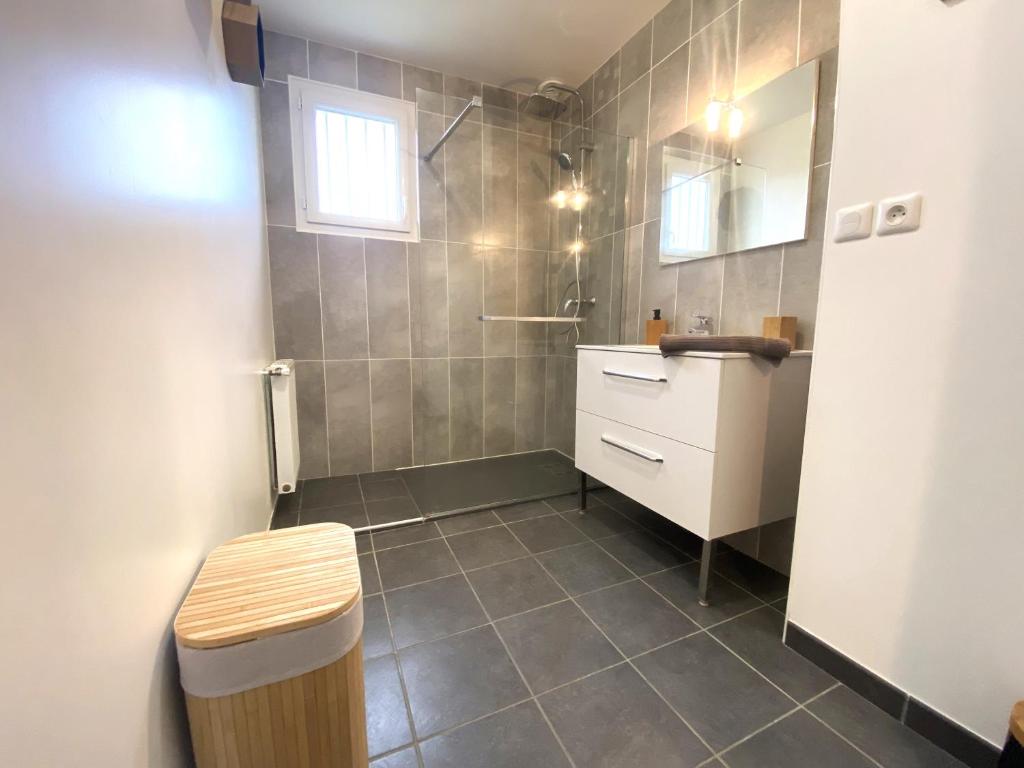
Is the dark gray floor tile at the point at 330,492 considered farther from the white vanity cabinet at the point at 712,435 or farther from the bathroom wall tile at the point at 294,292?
the white vanity cabinet at the point at 712,435

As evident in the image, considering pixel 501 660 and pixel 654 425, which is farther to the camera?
pixel 654 425

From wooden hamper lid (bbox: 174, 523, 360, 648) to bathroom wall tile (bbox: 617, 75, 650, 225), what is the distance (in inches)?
81.5

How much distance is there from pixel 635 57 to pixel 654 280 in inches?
46.7

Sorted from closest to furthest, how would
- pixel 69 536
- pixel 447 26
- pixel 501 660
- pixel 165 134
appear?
pixel 69 536, pixel 165 134, pixel 501 660, pixel 447 26

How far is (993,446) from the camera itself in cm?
79

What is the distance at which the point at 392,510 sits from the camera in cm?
204

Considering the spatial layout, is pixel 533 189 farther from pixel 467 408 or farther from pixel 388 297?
pixel 467 408

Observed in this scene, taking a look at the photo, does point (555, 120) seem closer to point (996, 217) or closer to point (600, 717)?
point (996, 217)

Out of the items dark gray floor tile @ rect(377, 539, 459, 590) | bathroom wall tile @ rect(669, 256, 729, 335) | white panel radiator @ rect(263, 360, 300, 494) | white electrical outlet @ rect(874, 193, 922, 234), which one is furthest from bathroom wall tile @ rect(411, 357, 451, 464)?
white electrical outlet @ rect(874, 193, 922, 234)

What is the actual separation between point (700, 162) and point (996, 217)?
47.5 inches

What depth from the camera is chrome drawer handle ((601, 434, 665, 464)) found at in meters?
1.42

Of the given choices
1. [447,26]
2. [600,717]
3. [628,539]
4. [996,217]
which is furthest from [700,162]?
[600,717]

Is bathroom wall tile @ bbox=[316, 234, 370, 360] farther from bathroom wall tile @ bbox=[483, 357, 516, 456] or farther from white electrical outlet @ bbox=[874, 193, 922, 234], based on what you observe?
white electrical outlet @ bbox=[874, 193, 922, 234]

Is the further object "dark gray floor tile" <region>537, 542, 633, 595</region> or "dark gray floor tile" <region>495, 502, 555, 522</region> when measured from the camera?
"dark gray floor tile" <region>495, 502, 555, 522</region>
